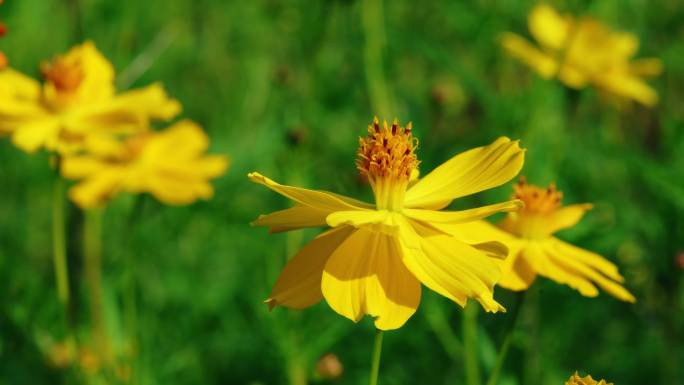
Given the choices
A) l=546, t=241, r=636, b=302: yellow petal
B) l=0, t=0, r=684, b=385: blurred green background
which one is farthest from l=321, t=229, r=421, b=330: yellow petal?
l=0, t=0, r=684, b=385: blurred green background

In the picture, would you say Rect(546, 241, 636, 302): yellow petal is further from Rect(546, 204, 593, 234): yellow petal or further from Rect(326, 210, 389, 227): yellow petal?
Rect(326, 210, 389, 227): yellow petal

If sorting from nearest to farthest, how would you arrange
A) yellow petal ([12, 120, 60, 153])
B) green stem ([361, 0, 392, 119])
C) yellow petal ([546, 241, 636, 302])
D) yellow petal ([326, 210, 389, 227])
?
yellow petal ([326, 210, 389, 227]) < yellow petal ([546, 241, 636, 302]) < yellow petal ([12, 120, 60, 153]) < green stem ([361, 0, 392, 119])

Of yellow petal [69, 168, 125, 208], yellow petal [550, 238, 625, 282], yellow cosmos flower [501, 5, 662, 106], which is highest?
yellow cosmos flower [501, 5, 662, 106]

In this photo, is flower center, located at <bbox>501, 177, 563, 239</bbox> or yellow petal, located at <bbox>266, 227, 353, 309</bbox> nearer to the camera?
yellow petal, located at <bbox>266, 227, 353, 309</bbox>

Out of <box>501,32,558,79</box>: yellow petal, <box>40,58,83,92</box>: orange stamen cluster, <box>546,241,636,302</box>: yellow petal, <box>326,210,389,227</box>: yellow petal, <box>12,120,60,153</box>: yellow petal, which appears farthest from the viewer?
<box>501,32,558,79</box>: yellow petal

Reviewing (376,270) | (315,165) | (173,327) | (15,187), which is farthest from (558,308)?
(15,187)

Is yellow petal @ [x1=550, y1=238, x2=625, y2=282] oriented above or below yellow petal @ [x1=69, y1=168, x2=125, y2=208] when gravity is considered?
below

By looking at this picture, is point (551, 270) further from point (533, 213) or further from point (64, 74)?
point (64, 74)
